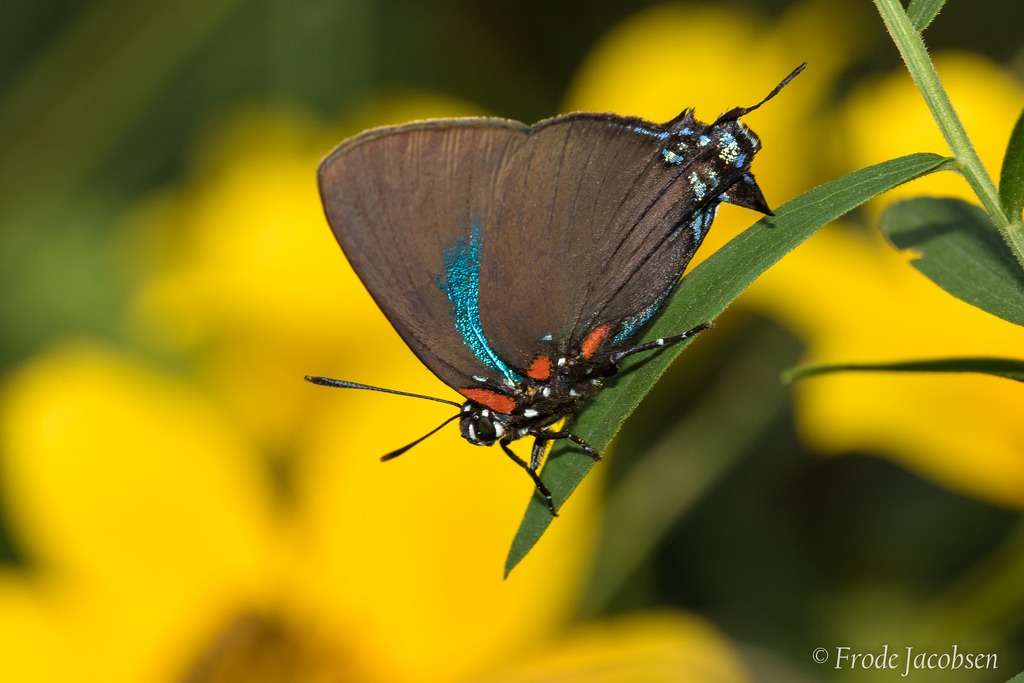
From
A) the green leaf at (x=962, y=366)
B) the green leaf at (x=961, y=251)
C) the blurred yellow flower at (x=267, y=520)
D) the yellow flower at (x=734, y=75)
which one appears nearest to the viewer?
the green leaf at (x=962, y=366)

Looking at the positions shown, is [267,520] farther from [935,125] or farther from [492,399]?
[935,125]

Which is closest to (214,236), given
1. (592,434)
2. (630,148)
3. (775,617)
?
(630,148)

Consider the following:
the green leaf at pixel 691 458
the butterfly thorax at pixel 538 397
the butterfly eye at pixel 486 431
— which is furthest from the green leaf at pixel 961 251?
the green leaf at pixel 691 458

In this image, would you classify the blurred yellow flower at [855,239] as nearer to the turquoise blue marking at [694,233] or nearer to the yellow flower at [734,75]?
the yellow flower at [734,75]

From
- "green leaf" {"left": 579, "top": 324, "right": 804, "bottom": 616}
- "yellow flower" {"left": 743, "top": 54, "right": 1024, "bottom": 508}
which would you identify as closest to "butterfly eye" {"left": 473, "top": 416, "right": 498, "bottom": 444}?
"green leaf" {"left": 579, "top": 324, "right": 804, "bottom": 616}

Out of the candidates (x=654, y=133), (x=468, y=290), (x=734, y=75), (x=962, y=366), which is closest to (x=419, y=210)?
(x=468, y=290)

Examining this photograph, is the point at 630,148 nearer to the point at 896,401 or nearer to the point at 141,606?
the point at 896,401
